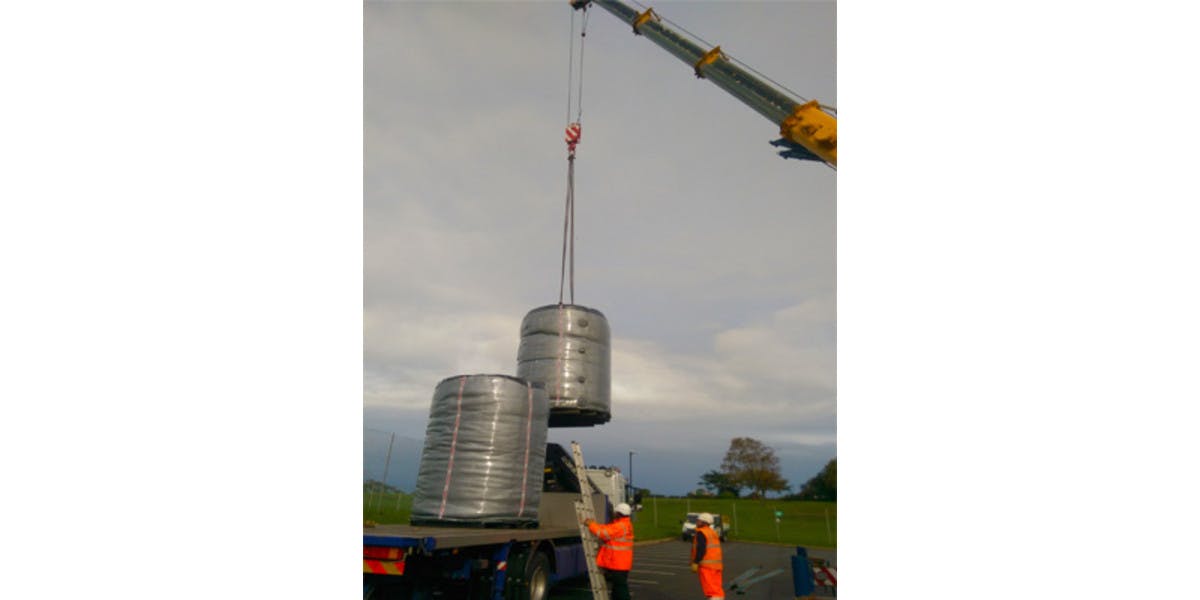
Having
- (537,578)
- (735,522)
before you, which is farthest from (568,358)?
(735,522)

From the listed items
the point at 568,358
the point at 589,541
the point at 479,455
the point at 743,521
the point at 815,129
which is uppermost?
the point at 815,129

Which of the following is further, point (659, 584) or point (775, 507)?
point (775, 507)

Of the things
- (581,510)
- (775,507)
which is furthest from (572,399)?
(775,507)

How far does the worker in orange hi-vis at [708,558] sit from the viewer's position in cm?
514

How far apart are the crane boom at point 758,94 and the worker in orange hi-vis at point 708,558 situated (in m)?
3.61

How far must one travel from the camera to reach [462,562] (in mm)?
5078

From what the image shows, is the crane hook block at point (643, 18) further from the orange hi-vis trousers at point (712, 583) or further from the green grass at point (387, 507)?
the orange hi-vis trousers at point (712, 583)

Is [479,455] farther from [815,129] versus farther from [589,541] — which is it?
[815,129]

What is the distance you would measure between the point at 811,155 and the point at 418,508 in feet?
16.1

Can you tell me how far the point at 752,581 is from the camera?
955 cm

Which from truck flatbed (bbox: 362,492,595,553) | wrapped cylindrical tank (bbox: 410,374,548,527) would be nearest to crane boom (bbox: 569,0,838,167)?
wrapped cylindrical tank (bbox: 410,374,548,527)

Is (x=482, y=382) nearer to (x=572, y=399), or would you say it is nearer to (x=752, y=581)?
(x=572, y=399)

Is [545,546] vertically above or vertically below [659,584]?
above

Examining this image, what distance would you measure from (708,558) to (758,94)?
15.2ft
